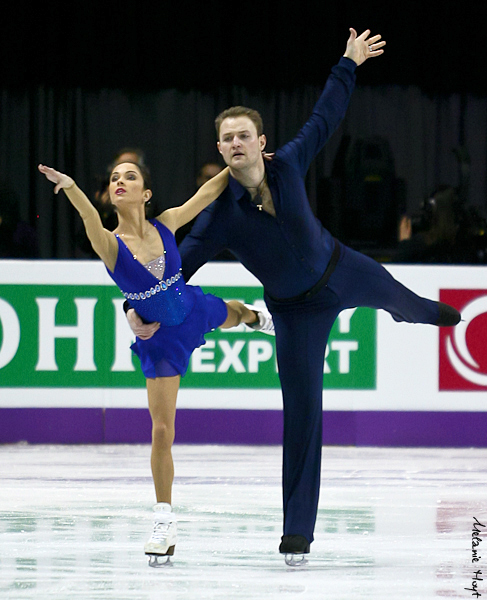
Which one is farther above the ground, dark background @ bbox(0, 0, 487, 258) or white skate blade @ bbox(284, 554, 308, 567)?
dark background @ bbox(0, 0, 487, 258)

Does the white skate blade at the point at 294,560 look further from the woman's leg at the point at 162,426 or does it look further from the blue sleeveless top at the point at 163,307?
the blue sleeveless top at the point at 163,307

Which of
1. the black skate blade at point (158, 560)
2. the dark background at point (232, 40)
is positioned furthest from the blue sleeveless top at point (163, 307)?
the dark background at point (232, 40)

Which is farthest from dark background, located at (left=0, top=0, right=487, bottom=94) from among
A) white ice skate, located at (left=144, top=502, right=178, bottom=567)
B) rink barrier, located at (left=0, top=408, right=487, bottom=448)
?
white ice skate, located at (left=144, top=502, right=178, bottom=567)

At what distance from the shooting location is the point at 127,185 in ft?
11.3

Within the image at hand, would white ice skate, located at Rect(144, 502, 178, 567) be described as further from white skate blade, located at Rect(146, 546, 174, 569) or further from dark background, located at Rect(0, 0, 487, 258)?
dark background, located at Rect(0, 0, 487, 258)

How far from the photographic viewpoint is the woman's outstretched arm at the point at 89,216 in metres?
3.12

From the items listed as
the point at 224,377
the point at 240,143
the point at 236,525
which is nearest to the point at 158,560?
the point at 236,525

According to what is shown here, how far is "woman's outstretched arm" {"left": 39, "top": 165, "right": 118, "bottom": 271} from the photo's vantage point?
3.12m

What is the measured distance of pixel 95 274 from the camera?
18.7 feet

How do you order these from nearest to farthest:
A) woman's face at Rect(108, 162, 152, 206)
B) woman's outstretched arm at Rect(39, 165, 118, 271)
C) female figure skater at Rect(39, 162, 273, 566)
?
woman's outstretched arm at Rect(39, 165, 118, 271)
female figure skater at Rect(39, 162, 273, 566)
woman's face at Rect(108, 162, 152, 206)

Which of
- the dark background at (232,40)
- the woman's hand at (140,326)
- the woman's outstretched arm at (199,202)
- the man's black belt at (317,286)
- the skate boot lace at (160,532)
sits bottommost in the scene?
the skate boot lace at (160,532)

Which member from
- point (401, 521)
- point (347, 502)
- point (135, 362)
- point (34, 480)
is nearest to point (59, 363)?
point (135, 362)

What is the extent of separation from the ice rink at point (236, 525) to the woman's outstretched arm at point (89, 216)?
1.02 m
